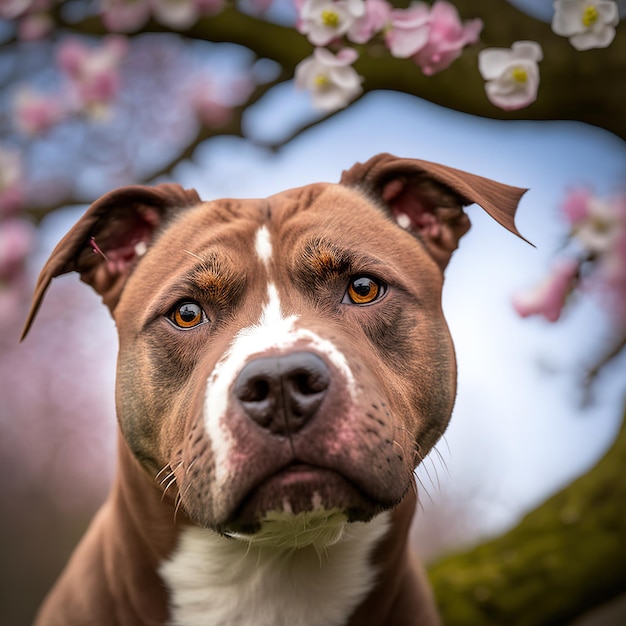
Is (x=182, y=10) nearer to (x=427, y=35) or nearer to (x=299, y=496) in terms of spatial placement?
(x=427, y=35)

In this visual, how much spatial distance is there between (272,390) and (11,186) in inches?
182

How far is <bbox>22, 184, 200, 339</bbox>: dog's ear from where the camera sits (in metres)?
2.90

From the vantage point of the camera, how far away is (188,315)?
2.55 meters

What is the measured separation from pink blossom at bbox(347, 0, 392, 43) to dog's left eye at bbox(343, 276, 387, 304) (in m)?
1.17

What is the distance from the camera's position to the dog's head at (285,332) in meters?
2.05

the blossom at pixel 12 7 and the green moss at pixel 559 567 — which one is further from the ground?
the blossom at pixel 12 7

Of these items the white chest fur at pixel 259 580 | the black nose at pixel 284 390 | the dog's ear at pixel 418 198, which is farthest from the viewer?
the dog's ear at pixel 418 198

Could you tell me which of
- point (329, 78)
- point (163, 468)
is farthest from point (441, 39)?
point (163, 468)

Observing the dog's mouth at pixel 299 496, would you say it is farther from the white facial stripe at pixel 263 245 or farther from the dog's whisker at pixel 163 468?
the white facial stripe at pixel 263 245

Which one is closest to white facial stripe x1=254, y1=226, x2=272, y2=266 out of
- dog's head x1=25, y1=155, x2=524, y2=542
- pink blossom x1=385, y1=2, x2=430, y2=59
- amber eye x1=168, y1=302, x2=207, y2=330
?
dog's head x1=25, y1=155, x2=524, y2=542

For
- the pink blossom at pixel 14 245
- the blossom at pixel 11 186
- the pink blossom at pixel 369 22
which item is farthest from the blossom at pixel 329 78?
the blossom at pixel 11 186

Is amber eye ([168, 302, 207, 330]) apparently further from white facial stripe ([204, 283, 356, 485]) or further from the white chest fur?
the white chest fur

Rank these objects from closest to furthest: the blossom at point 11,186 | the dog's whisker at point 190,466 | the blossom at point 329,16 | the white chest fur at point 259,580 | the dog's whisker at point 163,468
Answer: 1. the dog's whisker at point 190,466
2. the dog's whisker at point 163,468
3. the white chest fur at point 259,580
4. the blossom at point 329,16
5. the blossom at point 11,186

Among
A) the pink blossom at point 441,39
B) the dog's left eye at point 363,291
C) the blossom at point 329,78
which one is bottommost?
the dog's left eye at point 363,291
